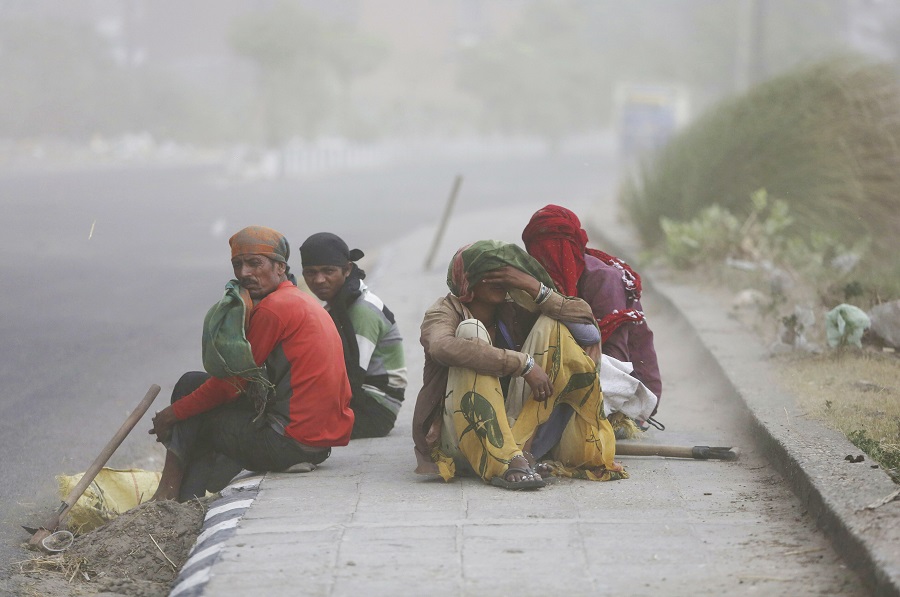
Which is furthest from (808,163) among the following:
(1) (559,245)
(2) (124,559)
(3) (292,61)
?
(3) (292,61)

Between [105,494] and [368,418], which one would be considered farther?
[368,418]

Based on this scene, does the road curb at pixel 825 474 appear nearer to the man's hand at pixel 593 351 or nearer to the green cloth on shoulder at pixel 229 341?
the man's hand at pixel 593 351

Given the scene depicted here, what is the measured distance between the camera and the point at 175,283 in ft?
40.9

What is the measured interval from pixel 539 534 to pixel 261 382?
1.38 metres

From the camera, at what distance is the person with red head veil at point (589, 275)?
16.3ft

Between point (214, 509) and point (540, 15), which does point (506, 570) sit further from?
point (540, 15)

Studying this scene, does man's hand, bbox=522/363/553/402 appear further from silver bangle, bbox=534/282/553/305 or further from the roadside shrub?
the roadside shrub

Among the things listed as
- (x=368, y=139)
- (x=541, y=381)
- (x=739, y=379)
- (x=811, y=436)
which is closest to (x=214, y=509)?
(x=541, y=381)

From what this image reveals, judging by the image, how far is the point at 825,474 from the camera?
421 centimetres

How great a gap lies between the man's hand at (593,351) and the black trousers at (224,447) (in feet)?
3.65

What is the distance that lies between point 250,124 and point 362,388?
154 feet

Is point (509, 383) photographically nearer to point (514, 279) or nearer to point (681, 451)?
point (514, 279)

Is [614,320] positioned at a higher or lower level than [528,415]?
higher

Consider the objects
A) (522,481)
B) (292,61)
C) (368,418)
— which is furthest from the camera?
(292,61)
